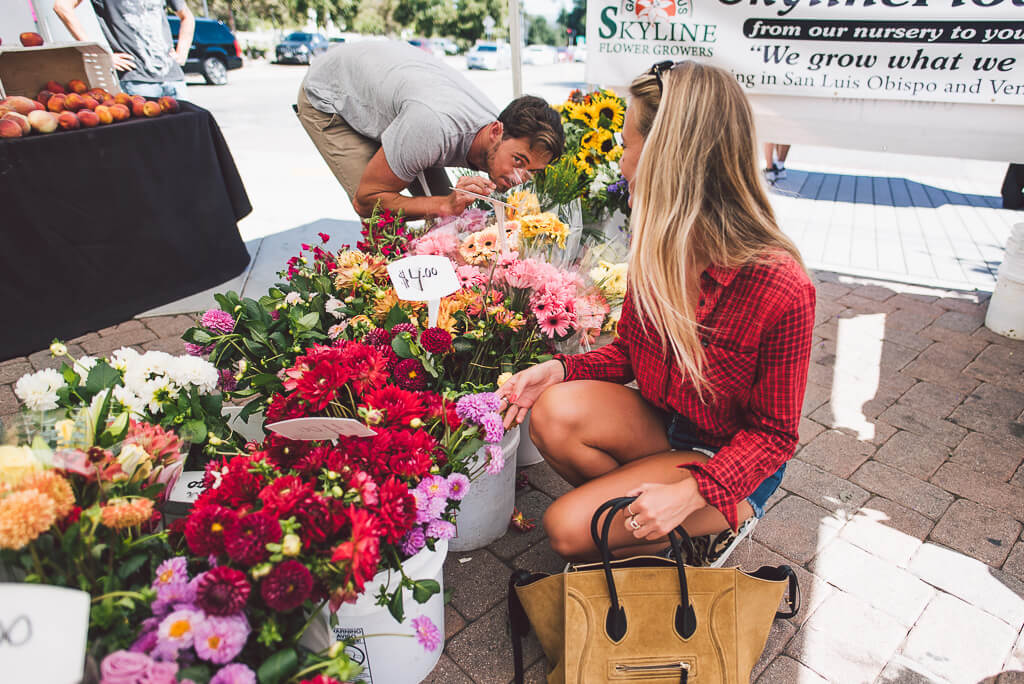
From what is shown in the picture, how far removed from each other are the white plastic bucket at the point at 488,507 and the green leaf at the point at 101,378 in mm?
885

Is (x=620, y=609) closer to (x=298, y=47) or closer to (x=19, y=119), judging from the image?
(x=19, y=119)

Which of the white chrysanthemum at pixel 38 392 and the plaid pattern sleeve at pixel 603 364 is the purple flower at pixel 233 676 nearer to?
the white chrysanthemum at pixel 38 392

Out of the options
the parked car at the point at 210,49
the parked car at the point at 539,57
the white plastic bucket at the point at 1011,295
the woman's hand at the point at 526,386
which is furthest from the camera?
the parked car at the point at 539,57

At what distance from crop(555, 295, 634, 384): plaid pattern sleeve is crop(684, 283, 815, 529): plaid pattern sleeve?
0.41 metres

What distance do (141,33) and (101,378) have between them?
3229 millimetres

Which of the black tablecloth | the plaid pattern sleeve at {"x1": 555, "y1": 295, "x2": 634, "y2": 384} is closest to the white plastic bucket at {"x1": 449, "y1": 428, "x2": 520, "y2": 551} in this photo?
the plaid pattern sleeve at {"x1": 555, "y1": 295, "x2": 634, "y2": 384}

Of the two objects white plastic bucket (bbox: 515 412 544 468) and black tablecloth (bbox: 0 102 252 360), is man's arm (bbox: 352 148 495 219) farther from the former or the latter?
black tablecloth (bbox: 0 102 252 360)

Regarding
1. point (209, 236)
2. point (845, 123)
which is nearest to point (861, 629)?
point (845, 123)

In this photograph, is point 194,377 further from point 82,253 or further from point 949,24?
point 949,24

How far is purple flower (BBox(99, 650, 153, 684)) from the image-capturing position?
80cm

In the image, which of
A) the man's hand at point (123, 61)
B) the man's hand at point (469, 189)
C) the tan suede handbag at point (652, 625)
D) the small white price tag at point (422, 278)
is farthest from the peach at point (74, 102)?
the tan suede handbag at point (652, 625)

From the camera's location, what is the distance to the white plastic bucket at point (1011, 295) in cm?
303

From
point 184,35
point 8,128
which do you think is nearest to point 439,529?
point 8,128

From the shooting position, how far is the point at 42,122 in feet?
8.80
